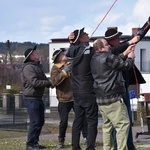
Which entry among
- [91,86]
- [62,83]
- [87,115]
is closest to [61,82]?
[62,83]

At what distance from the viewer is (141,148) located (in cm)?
1085

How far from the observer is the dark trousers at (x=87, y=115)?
952cm

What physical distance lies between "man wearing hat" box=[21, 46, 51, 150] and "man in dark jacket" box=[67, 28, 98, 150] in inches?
47.5

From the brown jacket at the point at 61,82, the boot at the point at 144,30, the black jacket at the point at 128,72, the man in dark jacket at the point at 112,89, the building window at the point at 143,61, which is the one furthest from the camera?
the building window at the point at 143,61

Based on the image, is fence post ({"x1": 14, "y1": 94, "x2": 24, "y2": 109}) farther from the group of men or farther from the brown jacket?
the group of men

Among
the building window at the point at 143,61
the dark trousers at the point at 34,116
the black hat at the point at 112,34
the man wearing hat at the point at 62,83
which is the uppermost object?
the building window at the point at 143,61

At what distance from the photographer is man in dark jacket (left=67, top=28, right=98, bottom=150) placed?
31.1 feet

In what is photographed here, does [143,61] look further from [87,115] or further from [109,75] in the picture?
[109,75]

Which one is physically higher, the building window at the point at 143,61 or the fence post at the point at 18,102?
the building window at the point at 143,61

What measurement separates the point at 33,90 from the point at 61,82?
→ 63 centimetres

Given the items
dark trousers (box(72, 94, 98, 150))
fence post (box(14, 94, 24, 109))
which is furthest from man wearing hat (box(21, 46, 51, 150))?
fence post (box(14, 94, 24, 109))

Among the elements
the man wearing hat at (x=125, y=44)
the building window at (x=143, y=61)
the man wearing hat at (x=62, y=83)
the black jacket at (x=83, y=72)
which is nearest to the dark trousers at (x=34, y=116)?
the man wearing hat at (x=62, y=83)

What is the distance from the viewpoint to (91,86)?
9477 millimetres

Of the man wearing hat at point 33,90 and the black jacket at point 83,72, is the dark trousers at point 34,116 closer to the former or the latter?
the man wearing hat at point 33,90
